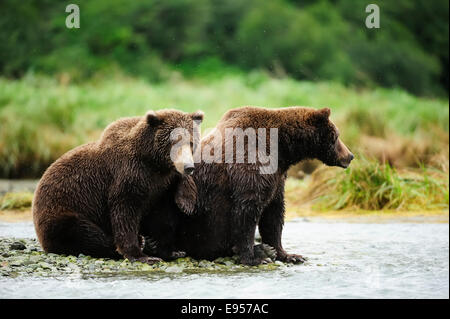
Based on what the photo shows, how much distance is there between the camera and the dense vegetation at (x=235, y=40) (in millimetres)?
23328

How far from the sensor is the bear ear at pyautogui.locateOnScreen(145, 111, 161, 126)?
6816mm

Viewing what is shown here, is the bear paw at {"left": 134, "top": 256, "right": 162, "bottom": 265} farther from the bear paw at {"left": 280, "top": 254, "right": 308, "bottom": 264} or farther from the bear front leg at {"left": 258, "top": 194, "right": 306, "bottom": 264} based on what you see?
the bear paw at {"left": 280, "top": 254, "right": 308, "bottom": 264}

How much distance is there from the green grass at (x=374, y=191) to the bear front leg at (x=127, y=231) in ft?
16.5

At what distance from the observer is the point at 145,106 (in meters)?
18.1

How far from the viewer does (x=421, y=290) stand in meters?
6.57

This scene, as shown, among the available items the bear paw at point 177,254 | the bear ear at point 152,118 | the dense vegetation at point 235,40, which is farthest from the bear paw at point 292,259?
the dense vegetation at point 235,40

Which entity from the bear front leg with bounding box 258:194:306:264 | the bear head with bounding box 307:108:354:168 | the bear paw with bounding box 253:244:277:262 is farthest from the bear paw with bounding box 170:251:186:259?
the bear head with bounding box 307:108:354:168

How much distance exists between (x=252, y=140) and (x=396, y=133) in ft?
27.8

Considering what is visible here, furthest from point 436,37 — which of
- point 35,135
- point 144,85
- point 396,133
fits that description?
point 35,135

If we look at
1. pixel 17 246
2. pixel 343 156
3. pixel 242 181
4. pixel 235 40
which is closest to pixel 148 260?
pixel 242 181

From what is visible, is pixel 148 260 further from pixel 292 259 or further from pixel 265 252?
pixel 292 259

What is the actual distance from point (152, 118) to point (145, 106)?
37.2ft

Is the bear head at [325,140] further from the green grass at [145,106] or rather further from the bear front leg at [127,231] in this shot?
the green grass at [145,106]

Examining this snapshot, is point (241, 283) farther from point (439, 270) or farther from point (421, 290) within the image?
point (439, 270)
